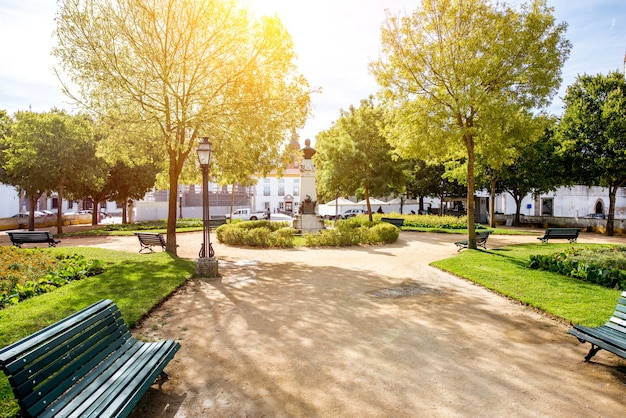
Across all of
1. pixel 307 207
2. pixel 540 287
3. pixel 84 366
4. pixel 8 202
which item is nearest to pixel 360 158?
pixel 307 207

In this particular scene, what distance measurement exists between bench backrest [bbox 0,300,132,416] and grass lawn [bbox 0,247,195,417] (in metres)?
0.74

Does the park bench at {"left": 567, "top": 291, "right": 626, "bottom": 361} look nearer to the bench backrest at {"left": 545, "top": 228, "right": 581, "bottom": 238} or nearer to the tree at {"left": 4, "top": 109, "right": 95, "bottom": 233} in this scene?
the bench backrest at {"left": 545, "top": 228, "right": 581, "bottom": 238}

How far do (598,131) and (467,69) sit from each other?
16.0m

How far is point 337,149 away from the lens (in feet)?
88.9

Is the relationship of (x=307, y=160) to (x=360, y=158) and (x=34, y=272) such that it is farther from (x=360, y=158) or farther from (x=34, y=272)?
(x=34, y=272)

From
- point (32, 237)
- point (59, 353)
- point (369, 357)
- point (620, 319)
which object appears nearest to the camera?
point (59, 353)

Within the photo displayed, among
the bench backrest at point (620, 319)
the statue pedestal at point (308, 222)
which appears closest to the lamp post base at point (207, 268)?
the bench backrest at point (620, 319)

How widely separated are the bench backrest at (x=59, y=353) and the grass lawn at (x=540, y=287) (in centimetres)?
683

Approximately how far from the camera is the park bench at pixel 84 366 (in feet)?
8.81

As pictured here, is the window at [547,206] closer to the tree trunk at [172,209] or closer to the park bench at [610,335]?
the tree trunk at [172,209]

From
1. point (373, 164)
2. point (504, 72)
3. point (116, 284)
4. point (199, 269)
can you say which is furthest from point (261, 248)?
point (373, 164)

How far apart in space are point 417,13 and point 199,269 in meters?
11.5

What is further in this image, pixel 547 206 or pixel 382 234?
pixel 547 206

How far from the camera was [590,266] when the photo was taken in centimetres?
870
